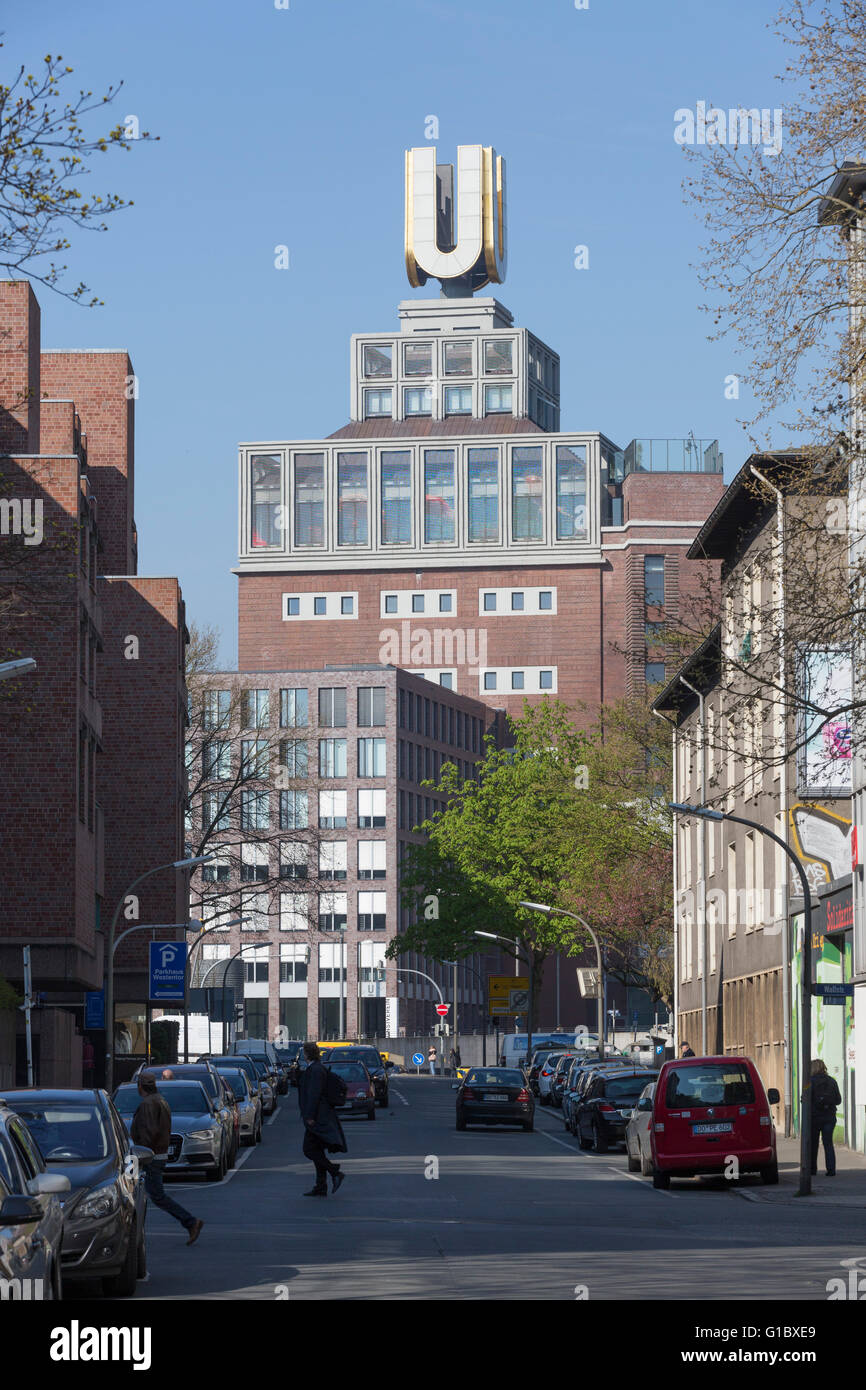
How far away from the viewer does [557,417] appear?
155m

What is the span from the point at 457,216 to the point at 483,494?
2420cm

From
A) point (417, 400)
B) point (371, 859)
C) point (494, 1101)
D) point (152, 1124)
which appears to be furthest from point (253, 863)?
point (152, 1124)

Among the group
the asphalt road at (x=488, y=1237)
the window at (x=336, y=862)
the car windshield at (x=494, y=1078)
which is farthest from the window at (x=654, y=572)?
the asphalt road at (x=488, y=1237)

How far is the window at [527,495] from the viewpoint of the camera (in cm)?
13875

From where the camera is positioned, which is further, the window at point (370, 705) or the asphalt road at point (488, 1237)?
the window at point (370, 705)

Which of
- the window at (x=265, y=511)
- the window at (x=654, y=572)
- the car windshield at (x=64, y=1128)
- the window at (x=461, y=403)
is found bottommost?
the car windshield at (x=64, y=1128)

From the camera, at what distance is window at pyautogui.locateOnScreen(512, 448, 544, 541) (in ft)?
455

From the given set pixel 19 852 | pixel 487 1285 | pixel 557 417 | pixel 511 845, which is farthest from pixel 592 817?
pixel 557 417

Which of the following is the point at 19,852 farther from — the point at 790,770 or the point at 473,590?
the point at 473,590

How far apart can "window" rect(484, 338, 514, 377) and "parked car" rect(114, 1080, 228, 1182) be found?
387ft

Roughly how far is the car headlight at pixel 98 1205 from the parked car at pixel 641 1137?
15628 millimetres

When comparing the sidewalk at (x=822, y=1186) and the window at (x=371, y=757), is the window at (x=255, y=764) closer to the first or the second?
the sidewalk at (x=822, y=1186)

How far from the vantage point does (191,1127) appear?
2989 centimetres

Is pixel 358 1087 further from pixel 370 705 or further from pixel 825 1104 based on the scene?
pixel 370 705
